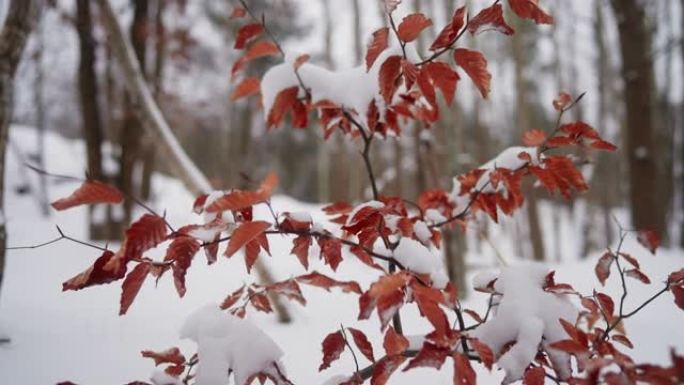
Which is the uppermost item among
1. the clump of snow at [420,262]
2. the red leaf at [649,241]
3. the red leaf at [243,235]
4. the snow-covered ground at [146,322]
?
the red leaf at [243,235]

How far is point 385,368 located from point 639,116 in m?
3.92

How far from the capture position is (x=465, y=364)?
2.25 feet

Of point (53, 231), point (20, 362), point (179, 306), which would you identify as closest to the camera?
point (20, 362)

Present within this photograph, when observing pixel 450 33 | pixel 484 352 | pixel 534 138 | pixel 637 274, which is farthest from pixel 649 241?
pixel 450 33

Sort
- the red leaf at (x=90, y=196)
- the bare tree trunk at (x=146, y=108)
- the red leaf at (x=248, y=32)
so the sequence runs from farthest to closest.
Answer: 1. the bare tree trunk at (x=146, y=108)
2. the red leaf at (x=248, y=32)
3. the red leaf at (x=90, y=196)

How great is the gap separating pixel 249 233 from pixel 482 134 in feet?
26.6

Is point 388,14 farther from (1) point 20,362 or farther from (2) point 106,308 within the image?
(2) point 106,308

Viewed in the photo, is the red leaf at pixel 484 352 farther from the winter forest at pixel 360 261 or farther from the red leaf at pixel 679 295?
the red leaf at pixel 679 295

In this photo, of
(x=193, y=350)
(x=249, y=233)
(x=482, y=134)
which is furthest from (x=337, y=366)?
(x=482, y=134)

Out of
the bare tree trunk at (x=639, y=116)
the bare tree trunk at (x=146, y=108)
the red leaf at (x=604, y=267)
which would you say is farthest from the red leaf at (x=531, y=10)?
the bare tree trunk at (x=639, y=116)

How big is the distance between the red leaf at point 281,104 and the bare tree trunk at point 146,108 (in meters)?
1.07

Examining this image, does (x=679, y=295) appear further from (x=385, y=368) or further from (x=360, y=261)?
(x=360, y=261)

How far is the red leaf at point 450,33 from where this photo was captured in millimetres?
756

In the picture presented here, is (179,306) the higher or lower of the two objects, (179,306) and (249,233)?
the lower
